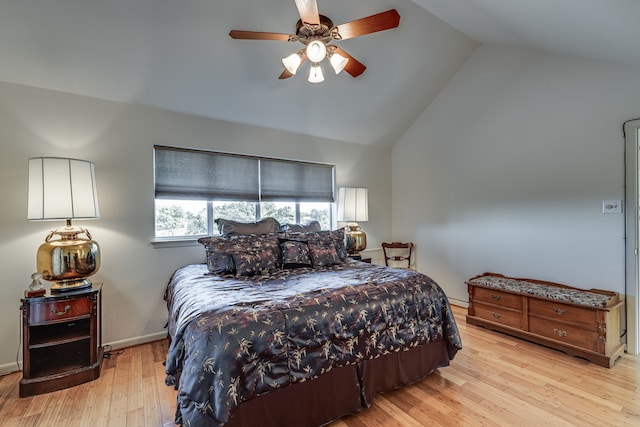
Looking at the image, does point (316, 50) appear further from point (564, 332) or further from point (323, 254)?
point (564, 332)

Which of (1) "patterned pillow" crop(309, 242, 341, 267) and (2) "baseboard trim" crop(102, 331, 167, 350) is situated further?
(1) "patterned pillow" crop(309, 242, 341, 267)

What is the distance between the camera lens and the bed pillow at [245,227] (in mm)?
3096

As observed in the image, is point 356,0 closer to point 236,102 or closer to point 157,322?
point 236,102

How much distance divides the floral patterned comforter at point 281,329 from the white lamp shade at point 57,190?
0.99m

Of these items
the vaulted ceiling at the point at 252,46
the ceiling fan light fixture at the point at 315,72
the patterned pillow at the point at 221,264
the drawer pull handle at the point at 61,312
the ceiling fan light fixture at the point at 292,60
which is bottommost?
the drawer pull handle at the point at 61,312

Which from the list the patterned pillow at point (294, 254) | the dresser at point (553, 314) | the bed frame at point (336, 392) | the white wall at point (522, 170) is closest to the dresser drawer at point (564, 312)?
the dresser at point (553, 314)

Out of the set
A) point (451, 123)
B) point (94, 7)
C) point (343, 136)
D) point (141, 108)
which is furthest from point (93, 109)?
point (451, 123)

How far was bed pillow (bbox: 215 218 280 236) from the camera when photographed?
3096mm

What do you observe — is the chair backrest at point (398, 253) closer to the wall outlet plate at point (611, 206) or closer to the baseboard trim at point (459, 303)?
the baseboard trim at point (459, 303)

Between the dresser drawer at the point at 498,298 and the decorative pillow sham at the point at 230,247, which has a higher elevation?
the decorative pillow sham at the point at 230,247

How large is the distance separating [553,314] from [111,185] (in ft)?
14.4

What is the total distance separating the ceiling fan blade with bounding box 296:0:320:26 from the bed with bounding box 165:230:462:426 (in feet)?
5.87

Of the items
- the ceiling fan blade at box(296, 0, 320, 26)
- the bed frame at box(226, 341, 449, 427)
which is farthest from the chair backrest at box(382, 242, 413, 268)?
the ceiling fan blade at box(296, 0, 320, 26)

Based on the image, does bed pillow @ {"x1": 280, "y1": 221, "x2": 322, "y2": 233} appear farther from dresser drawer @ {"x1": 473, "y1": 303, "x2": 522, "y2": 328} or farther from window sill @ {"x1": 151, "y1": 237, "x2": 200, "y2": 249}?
dresser drawer @ {"x1": 473, "y1": 303, "x2": 522, "y2": 328}
